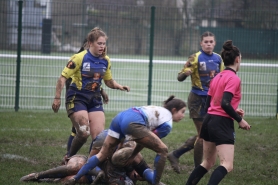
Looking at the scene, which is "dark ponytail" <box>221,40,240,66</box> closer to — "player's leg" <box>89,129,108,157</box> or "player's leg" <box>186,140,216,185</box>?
"player's leg" <box>186,140,216,185</box>

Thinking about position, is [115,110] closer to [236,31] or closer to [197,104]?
[236,31]

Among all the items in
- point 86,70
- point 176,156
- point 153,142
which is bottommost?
point 176,156

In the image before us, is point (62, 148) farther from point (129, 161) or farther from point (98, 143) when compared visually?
point (129, 161)

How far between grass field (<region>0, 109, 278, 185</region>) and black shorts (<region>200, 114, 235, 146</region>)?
1.43m

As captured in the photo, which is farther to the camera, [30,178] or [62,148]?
[62,148]

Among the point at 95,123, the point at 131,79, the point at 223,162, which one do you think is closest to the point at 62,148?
the point at 95,123

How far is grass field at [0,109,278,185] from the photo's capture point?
25.6 feet

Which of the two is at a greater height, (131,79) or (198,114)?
(131,79)

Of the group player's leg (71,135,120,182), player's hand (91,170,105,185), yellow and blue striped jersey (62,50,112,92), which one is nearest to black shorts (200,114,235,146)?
player's leg (71,135,120,182)

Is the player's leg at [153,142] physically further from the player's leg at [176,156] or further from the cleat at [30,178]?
the player's leg at [176,156]

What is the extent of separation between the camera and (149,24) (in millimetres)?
14203

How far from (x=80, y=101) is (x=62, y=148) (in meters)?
2.14

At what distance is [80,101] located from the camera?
7766 mm

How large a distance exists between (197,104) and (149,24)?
6.22 m
